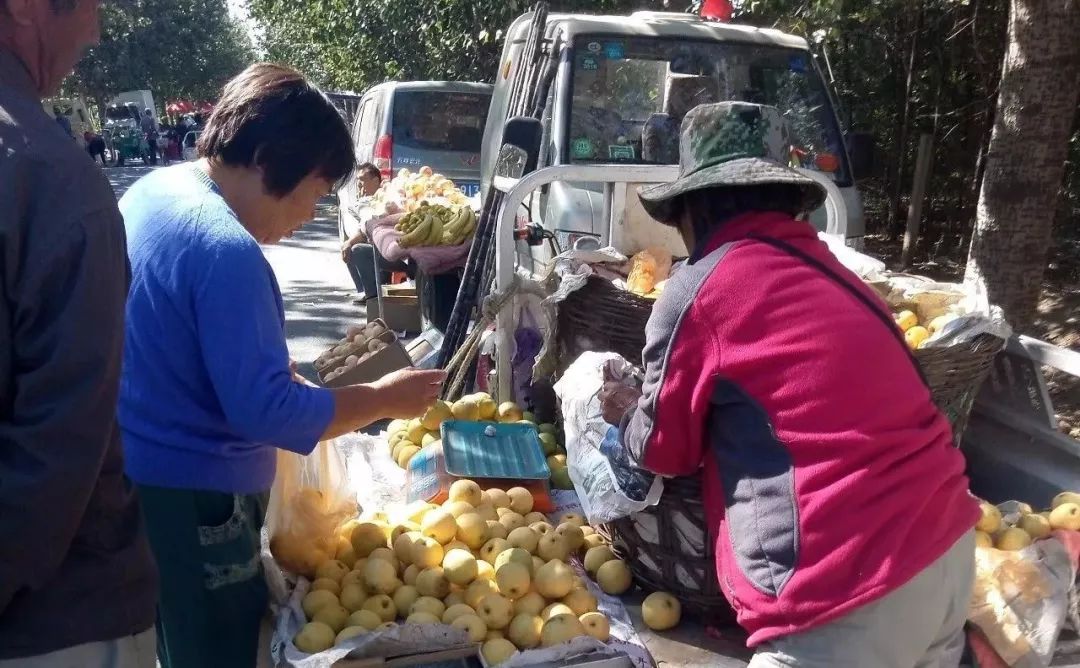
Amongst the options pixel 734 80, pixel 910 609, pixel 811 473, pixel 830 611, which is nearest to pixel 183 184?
pixel 811 473

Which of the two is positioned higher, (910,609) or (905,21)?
(905,21)

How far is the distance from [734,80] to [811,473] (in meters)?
3.97

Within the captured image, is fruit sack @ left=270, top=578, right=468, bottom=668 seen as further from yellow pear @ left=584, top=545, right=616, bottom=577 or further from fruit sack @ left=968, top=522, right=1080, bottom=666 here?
fruit sack @ left=968, top=522, right=1080, bottom=666

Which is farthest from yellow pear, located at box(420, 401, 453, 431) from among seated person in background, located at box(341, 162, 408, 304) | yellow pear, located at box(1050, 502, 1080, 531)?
seated person in background, located at box(341, 162, 408, 304)

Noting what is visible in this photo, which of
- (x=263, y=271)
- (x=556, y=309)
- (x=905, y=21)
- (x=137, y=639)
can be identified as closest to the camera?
(x=137, y=639)

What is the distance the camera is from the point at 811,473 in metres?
1.61

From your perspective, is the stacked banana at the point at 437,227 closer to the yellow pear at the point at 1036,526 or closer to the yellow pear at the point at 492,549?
the yellow pear at the point at 492,549

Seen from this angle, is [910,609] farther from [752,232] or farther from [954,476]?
[752,232]

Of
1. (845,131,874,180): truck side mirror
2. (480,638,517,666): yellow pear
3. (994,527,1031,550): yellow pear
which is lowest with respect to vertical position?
(480,638,517,666): yellow pear

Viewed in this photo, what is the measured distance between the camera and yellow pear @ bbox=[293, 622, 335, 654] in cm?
216

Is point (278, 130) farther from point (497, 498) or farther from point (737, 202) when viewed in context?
point (497, 498)

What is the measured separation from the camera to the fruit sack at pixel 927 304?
252 centimetres

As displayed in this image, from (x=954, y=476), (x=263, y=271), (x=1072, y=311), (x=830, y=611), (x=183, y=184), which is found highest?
(x=183, y=184)

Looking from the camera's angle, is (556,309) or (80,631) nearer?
(80,631)
